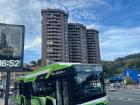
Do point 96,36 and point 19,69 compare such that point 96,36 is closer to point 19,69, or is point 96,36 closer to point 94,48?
point 94,48

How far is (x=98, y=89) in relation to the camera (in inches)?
612

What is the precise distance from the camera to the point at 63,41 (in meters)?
142

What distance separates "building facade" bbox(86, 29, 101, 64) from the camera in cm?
16262

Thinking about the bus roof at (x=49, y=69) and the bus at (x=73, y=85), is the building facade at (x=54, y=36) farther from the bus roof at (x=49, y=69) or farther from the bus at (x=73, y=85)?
the bus at (x=73, y=85)

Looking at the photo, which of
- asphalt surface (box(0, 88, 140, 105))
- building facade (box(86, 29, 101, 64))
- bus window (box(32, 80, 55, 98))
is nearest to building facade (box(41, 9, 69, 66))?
building facade (box(86, 29, 101, 64))

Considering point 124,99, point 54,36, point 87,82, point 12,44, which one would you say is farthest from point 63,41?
point 87,82

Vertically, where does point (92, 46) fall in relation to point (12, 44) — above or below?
above

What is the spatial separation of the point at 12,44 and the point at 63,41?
11726 centimetres

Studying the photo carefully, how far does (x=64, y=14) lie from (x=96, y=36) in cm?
3017

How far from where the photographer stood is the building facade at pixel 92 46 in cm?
16262

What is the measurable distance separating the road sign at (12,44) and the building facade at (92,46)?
5363 inches

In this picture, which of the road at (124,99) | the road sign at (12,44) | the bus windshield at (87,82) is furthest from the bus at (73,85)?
the road at (124,99)

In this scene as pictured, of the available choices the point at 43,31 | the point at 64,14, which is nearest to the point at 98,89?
the point at 43,31

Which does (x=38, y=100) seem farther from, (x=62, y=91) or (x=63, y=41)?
(x=63, y=41)
